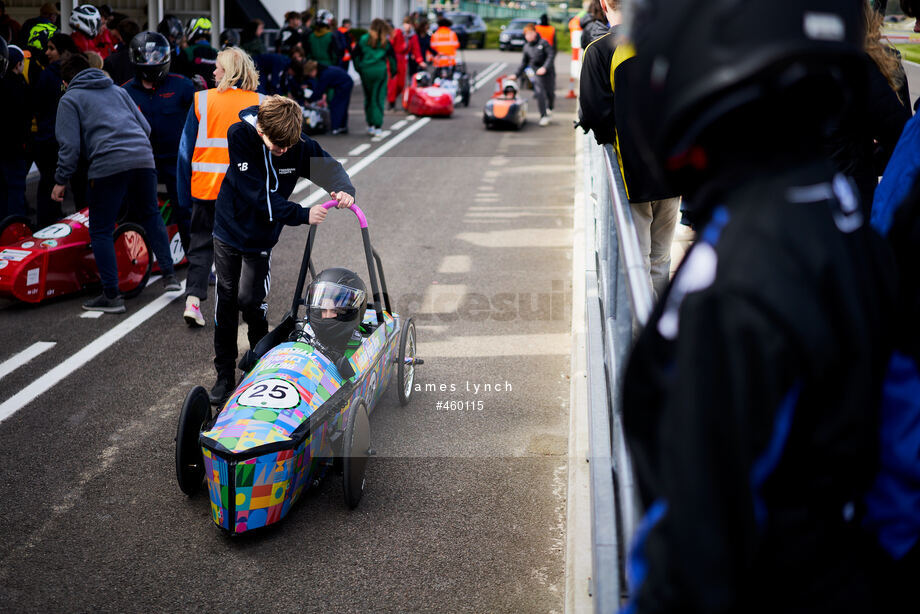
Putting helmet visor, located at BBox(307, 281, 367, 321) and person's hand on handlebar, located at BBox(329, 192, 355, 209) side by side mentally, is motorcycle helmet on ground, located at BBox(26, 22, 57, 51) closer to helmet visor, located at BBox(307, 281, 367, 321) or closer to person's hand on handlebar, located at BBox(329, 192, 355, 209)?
person's hand on handlebar, located at BBox(329, 192, 355, 209)

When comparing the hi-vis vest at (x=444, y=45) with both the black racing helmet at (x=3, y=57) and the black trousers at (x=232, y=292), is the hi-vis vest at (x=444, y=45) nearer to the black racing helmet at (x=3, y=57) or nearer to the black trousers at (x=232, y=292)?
the black racing helmet at (x=3, y=57)

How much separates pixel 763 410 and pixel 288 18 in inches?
750

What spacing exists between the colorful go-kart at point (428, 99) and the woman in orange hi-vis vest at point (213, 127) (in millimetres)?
12839

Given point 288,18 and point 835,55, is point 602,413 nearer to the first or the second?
point 835,55

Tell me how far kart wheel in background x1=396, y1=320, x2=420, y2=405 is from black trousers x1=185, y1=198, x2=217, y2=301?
2002 millimetres

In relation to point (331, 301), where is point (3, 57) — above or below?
above

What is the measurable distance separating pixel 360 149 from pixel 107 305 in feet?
28.3

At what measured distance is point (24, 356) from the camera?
654cm

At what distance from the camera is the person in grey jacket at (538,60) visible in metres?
17.7

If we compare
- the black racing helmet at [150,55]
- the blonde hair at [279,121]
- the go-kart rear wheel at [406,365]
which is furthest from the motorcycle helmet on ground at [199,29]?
the go-kart rear wheel at [406,365]

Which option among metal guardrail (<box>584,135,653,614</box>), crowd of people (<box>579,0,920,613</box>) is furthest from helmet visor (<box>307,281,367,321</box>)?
crowd of people (<box>579,0,920,613</box>)

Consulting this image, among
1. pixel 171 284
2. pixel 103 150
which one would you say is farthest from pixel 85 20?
pixel 171 284

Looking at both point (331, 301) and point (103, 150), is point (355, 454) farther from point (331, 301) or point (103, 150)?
point (103, 150)

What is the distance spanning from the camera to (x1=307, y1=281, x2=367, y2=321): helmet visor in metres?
5.01
